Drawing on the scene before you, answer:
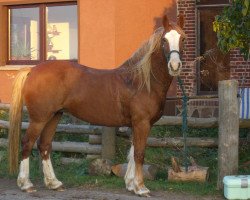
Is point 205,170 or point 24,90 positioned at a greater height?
point 24,90

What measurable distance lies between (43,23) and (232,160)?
25.8 feet

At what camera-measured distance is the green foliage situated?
7.66m

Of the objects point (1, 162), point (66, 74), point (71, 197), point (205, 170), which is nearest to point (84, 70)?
point (66, 74)

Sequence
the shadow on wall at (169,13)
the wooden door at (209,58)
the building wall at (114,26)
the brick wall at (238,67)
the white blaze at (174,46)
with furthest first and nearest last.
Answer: the shadow on wall at (169,13)
the wooden door at (209,58)
the building wall at (114,26)
the brick wall at (238,67)
the white blaze at (174,46)

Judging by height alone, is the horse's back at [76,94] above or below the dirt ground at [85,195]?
above

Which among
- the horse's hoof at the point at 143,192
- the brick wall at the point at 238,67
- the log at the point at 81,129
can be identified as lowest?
the horse's hoof at the point at 143,192

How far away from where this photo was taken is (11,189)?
7781mm

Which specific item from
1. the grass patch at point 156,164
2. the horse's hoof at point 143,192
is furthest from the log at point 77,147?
the horse's hoof at point 143,192

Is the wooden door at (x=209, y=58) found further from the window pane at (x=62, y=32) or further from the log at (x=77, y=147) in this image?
the log at (x=77, y=147)

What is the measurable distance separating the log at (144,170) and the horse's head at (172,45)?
Result: 1.89 meters

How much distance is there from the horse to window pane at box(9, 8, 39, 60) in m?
6.42

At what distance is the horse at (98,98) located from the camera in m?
7.30

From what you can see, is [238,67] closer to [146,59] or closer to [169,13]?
[169,13]

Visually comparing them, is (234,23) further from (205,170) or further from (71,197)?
(71,197)
